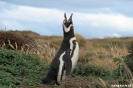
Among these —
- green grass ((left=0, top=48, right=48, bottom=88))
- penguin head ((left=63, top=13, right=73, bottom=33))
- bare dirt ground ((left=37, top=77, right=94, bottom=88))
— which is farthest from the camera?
penguin head ((left=63, top=13, right=73, bottom=33))

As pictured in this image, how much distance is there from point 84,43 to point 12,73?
15.9 metres

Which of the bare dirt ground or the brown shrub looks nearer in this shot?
the bare dirt ground

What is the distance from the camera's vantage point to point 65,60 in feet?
25.0

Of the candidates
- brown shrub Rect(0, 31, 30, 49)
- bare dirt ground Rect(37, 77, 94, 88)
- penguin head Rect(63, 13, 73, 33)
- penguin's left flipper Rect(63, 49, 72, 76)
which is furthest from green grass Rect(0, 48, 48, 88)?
brown shrub Rect(0, 31, 30, 49)

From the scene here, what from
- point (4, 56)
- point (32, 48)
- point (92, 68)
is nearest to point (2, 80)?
point (4, 56)

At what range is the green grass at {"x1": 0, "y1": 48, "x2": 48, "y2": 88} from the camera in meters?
7.58

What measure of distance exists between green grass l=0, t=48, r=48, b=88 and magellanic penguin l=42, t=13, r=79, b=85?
0.38m

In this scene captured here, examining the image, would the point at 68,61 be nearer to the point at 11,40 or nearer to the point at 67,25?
the point at 67,25

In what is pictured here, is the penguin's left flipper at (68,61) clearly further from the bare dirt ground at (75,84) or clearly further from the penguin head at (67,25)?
the penguin head at (67,25)

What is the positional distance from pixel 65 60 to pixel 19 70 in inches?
73.7

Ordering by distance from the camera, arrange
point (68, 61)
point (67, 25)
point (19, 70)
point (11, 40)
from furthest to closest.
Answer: point (11, 40)
point (19, 70)
point (67, 25)
point (68, 61)

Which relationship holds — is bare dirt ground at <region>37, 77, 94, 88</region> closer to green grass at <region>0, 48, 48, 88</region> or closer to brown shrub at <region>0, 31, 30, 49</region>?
green grass at <region>0, 48, 48, 88</region>

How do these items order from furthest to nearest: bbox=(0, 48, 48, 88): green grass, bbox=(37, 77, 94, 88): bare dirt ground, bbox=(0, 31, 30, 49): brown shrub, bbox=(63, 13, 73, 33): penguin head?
1. bbox=(0, 31, 30, 49): brown shrub
2. bbox=(63, 13, 73, 33): penguin head
3. bbox=(0, 48, 48, 88): green grass
4. bbox=(37, 77, 94, 88): bare dirt ground

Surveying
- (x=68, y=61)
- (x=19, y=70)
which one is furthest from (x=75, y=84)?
(x=19, y=70)
